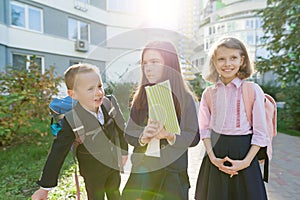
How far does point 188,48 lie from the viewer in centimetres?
160

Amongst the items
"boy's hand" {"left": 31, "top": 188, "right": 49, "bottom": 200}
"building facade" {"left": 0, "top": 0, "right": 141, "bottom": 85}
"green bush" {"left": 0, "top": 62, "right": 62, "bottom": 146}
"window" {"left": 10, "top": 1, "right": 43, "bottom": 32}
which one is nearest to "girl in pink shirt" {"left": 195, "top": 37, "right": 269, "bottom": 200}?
"boy's hand" {"left": 31, "top": 188, "right": 49, "bottom": 200}

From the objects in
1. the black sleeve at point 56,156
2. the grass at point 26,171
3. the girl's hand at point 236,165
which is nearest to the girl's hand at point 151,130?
the black sleeve at point 56,156

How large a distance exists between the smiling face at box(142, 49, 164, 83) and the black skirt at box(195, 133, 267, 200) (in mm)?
556

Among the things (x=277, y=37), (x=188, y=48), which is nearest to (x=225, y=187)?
(x=188, y=48)

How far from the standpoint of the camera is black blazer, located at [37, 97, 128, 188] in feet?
4.92

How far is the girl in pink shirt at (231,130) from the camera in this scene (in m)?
1.60

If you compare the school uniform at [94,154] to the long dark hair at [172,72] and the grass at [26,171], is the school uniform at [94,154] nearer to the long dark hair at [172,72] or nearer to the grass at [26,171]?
the long dark hair at [172,72]

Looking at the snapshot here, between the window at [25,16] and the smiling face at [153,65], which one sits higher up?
the window at [25,16]

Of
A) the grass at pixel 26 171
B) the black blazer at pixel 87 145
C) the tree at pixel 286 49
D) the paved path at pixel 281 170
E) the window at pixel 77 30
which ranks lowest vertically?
the paved path at pixel 281 170

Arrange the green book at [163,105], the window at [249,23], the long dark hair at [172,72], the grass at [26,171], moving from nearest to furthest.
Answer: the green book at [163,105] < the long dark hair at [172,72] < the grass at [26,171] < the window at [249,23]

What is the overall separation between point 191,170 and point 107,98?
262 cm

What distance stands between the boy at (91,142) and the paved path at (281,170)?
2.06 feet

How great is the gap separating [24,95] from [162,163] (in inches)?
155

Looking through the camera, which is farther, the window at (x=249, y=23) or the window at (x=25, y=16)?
the window at (x=249, y=23)
